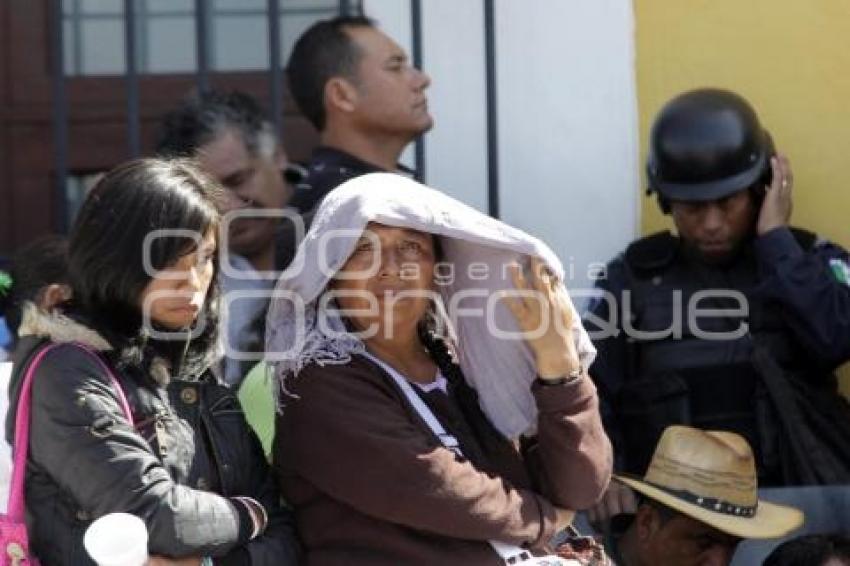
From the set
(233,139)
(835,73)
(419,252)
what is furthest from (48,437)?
(835,73)

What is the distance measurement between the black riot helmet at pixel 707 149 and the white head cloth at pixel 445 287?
4.05 feet

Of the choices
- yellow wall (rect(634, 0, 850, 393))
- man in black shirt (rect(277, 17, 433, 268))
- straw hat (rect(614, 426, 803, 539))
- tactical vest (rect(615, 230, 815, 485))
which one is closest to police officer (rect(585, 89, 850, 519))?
tactical vest (rect(615, 230, 815, 485))

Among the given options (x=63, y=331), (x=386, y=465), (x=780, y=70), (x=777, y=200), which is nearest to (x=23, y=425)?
(x=63, y=331)

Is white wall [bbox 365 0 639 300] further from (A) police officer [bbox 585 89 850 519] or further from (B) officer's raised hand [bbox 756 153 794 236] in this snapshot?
(B) officer's raised hand [bbox 756 153 794 236]

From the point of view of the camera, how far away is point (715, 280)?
16.6 feet

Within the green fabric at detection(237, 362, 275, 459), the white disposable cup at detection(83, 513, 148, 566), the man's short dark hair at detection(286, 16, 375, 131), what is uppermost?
the man's short dark hair at detection(286, 16, 375, 131)

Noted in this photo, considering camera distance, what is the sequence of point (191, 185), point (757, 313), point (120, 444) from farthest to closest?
point (757, 313) < point (191, 185) < point (120, 444)

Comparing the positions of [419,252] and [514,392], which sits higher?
[419,252]

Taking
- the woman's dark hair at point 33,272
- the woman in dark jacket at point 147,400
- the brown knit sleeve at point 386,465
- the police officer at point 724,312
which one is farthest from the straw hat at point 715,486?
the woman's dark hair at point 33,272

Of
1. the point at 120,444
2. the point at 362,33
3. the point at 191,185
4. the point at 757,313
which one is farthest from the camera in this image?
the point at 362,33

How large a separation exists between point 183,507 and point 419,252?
70cm

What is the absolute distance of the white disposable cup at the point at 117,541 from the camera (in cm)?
331

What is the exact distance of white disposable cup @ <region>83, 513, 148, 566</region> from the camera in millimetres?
3309

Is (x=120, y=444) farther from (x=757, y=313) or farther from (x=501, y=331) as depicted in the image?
(x=757, y=313)
